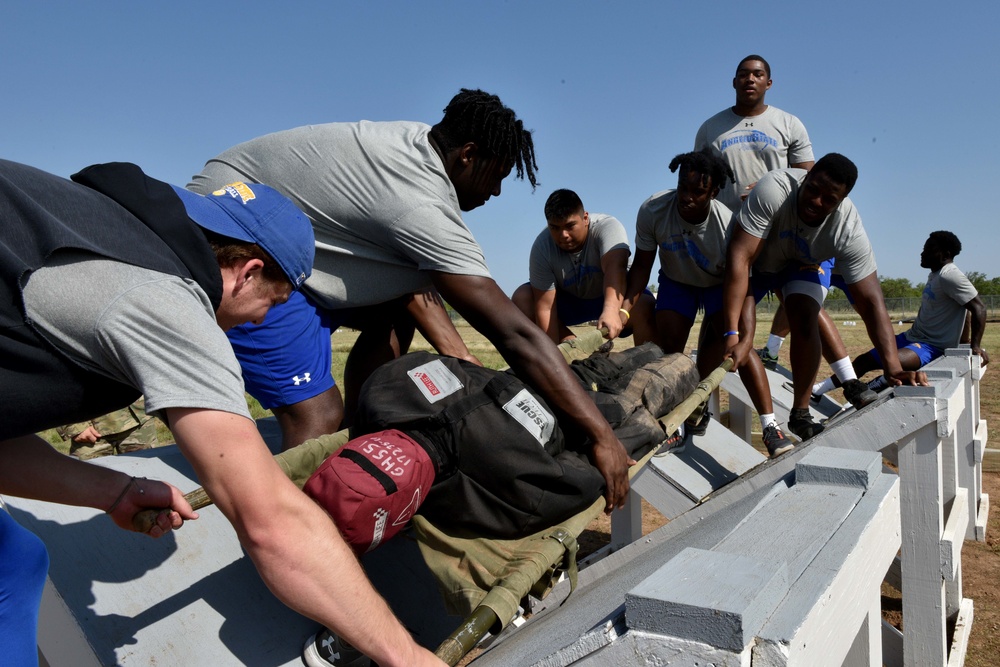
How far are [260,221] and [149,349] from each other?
47cm

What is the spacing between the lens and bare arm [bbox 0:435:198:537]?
5.78 ft

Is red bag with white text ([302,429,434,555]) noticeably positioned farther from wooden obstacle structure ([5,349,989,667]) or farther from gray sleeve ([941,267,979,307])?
gray sleeve ([941,267,979,307])

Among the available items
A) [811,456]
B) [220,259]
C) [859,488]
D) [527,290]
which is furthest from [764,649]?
[527,290]

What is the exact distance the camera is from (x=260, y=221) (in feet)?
5.48

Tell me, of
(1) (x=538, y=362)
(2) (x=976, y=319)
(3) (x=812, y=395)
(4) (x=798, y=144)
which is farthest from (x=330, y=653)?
(2) (x=976, y=319)

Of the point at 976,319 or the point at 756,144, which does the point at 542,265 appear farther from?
the point at 976,319

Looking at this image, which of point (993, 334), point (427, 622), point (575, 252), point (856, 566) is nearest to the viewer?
point (856, 566)

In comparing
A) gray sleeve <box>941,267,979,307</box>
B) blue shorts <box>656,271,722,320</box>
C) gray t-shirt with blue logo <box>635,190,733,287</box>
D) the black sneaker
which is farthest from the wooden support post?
gray sleeve <box>941,267,979,307</box>

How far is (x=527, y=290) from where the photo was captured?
6.09 meters

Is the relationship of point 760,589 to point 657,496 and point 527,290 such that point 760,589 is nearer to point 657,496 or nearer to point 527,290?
point 657,496

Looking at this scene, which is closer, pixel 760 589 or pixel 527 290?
pixel 760 589

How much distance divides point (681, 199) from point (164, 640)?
3829 millimetres

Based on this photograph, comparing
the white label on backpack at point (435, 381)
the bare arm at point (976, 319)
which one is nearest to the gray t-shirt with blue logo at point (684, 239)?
the white label on backpack at point (435, 381)

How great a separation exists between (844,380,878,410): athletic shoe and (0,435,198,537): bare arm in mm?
3984
